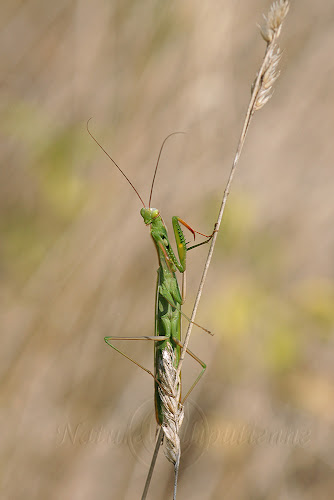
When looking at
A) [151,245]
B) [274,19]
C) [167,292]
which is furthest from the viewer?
[151,245]

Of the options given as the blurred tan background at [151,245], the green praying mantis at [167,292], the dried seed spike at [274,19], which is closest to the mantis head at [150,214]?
the green praying mantis at [167,292]

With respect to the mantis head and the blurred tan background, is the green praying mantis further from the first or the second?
the blurred tan background

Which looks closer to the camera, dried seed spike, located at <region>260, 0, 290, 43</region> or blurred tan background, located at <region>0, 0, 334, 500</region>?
dried seed spike, located at <region>260, 0, 290, 43</region>

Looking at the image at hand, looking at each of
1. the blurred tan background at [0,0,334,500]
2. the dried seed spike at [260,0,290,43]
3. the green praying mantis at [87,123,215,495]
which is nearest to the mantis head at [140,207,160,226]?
the green praying mantis at [87,123,215,495]

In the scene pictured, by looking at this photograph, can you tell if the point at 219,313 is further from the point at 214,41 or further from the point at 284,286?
the point at 214,41

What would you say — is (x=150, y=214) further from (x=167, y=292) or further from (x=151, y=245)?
(x=151, y=245)

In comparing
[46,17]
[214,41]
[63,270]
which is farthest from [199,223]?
[46,17]

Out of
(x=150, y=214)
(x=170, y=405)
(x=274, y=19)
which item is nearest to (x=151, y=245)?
(x=150, y=214)

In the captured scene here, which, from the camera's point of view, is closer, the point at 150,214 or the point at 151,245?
the point at 150,214

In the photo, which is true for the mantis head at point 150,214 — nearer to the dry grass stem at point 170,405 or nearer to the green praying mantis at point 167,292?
the green praying mantis at point 167,292
